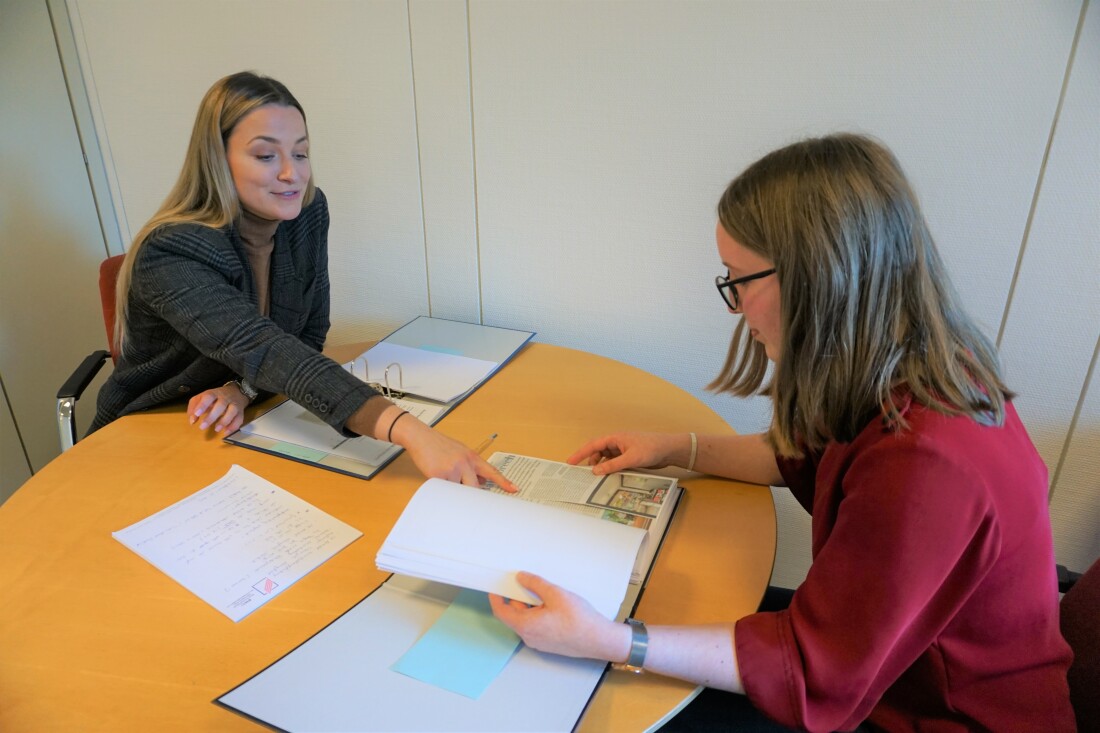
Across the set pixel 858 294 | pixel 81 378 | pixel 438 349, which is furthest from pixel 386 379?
pixel 858 294

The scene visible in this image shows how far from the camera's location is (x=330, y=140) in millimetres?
1861

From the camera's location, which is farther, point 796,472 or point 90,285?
point 90,285

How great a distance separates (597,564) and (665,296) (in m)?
0.96

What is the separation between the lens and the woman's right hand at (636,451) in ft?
3.84

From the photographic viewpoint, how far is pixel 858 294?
0.80m

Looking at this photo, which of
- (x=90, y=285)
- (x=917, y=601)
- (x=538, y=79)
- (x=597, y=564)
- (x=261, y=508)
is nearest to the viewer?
(x=917, y=601)

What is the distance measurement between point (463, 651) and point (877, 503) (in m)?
0.49

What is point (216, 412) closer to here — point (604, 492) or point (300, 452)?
point (300, 452)

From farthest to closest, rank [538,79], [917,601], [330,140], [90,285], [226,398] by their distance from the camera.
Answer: [90,285] → [330,140] → [538,79] → [226,398] → [917,601]

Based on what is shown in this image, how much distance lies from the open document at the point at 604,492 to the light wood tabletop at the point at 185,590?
0.03 metres

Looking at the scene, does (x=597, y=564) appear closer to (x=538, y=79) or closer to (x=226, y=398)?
(x=226, y=398)

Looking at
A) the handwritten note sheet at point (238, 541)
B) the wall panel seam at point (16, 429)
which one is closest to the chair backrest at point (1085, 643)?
the handwritten note sheet at point (238, 541)

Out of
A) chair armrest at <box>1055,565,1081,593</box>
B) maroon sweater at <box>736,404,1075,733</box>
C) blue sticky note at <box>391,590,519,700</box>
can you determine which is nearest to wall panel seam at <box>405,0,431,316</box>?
blue sticky note at <box>391,590,519,700</box>

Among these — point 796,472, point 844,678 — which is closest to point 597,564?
point 844,678
